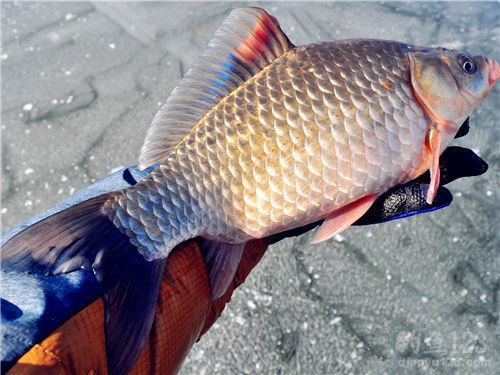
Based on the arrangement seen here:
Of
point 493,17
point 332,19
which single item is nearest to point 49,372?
point 332,19

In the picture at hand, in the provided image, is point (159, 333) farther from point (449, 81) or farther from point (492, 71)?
point (492, 71)

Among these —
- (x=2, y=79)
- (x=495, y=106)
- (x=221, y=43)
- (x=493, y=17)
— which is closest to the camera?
(x=221, y=43)

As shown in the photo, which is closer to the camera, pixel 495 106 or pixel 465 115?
pixel 465 115

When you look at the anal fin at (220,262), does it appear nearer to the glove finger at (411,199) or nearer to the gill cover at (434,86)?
the glove finger at (411,199)

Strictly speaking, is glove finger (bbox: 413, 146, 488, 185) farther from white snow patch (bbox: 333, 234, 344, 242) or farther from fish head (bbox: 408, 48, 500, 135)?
white snow patch (bbox: 333, 234, 344, 242)

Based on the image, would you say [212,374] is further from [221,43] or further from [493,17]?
[493,17]

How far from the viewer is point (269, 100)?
1129 mm

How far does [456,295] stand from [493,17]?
2249 millimetres

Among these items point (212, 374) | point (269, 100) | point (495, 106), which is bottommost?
point (212, 374)

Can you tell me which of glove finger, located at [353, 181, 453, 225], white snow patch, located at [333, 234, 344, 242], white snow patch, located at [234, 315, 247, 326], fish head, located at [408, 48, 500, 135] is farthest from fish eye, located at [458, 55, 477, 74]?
white snow patch, located at [234, 315, 247, 326]

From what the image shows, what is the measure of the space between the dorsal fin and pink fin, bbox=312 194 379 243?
44cm

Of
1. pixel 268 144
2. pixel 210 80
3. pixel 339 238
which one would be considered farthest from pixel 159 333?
pixel 339 238

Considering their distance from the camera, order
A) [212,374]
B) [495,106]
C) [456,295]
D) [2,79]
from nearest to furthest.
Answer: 1. [212,374]
2. [456,295]
3. [495,106]
4. [2,79]

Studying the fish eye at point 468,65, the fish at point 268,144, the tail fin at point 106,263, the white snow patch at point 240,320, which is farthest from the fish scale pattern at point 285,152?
the white snow patch at point 240,320
